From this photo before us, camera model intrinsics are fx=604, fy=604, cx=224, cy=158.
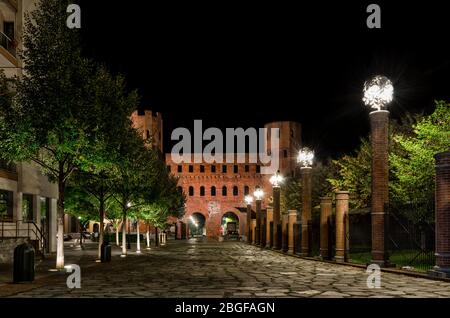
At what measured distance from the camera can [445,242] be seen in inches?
615

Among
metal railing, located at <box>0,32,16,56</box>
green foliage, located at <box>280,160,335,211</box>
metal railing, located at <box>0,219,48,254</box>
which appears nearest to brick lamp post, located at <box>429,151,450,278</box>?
metal railing, located at <box>0,219,48,254</box>

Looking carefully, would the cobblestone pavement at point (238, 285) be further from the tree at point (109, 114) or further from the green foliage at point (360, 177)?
the green foliage at point (360, 177)

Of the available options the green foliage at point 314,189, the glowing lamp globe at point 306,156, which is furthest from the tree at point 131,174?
the green foliage at point 314,189

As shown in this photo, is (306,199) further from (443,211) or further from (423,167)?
(443,211)

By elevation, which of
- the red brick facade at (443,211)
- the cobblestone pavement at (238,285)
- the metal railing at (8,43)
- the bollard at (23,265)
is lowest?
the cobblestone pavement at (238,285)

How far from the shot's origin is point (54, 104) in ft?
65.8

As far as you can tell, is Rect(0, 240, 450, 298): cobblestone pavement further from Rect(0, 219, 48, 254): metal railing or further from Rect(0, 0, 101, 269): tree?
Rect(0, 219, 48, 254): metal railing

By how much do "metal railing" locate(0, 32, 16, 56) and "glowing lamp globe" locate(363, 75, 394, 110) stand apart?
704 inches

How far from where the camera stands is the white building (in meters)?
28.5

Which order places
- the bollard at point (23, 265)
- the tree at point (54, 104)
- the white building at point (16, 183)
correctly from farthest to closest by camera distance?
the white building at point (16, 183) → the tree at point (54, 104) → the bollard at point (23, 265)

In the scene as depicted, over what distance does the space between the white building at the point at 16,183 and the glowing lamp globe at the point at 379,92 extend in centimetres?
1562

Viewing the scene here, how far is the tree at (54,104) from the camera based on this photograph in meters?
19.9

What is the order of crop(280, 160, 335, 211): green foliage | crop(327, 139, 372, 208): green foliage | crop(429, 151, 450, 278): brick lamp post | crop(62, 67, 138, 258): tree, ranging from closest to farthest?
crop(429, 151, 450, 278): brick lamp post < crop(62, 67, 138, 258): tree < crop(327, 139, 372, 208): green foliage < crop(280, 160, 335, 211): green foliage

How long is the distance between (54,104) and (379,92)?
10.9 metres
